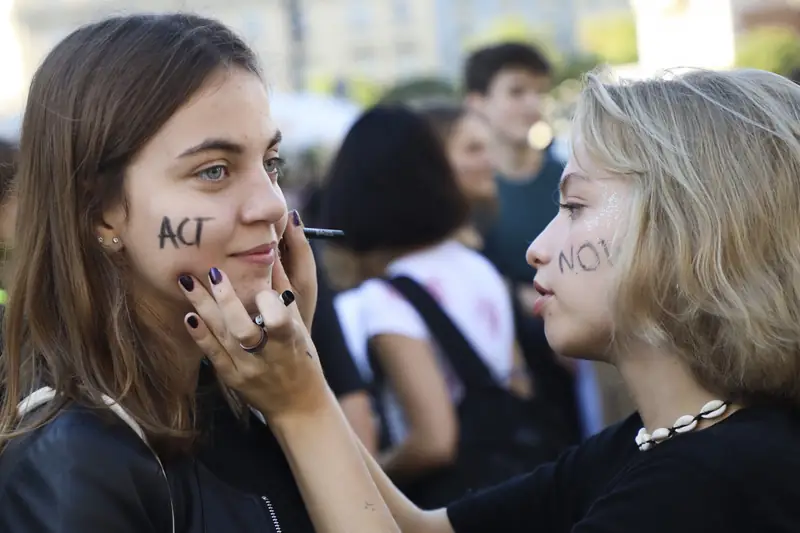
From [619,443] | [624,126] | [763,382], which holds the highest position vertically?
[624,126]

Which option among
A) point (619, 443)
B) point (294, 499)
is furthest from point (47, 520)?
point (619, 443)

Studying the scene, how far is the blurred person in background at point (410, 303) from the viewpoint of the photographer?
314 cm

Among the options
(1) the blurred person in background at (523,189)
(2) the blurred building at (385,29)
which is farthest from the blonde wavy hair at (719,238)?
(2) the blurred building at (385,29)

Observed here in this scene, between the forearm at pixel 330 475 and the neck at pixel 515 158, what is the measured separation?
3700mm

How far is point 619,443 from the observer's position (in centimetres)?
204

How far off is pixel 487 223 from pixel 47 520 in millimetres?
3699

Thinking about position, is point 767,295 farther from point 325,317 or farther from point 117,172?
point 325,317

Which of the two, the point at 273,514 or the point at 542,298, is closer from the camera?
the point at 273,514

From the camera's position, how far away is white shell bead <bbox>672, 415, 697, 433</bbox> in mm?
1771

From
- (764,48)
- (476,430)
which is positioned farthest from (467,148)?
(764,48)

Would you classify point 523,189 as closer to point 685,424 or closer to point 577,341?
point 577,341

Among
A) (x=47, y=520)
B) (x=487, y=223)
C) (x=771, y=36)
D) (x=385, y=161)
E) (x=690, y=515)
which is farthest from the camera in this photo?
(x=771, y=36)

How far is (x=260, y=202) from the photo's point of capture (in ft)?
→ 5.74

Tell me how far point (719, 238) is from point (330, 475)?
0.81 metres
